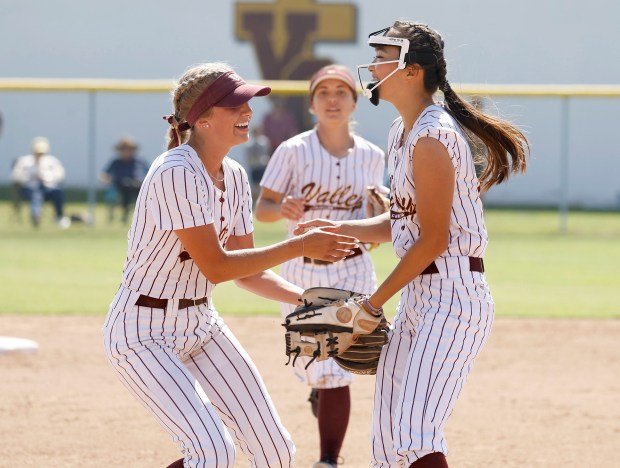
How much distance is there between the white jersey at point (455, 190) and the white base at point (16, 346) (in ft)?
14.4

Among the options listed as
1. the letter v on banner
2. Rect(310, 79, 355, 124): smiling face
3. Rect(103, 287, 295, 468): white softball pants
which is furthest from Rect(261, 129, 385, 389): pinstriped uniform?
the letter v on banner

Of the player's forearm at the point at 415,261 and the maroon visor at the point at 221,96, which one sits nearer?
the player's forearm at the point at 415,261

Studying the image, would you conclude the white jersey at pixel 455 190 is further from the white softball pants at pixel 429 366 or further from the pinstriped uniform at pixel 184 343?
the pinstriped uniform at pixel 184 343

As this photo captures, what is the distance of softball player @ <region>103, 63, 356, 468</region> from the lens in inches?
139

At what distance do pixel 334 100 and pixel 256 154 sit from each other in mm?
13190

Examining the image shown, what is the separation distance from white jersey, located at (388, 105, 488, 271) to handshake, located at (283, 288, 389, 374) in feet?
0.80

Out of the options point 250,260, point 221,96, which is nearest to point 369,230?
point 250,260

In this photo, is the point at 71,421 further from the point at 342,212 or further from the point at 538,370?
the point at 538,370

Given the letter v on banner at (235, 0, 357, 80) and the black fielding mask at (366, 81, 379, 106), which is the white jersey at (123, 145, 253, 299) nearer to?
the black fielding mask at (366, 81, 379, 106)

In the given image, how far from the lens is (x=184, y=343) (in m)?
3.69

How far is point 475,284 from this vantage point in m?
3.54

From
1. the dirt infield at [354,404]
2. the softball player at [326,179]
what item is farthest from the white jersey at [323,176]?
the dirt infield at [354,404]

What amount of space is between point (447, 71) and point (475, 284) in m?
0.73

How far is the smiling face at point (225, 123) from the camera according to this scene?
12.1ft
